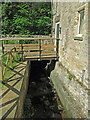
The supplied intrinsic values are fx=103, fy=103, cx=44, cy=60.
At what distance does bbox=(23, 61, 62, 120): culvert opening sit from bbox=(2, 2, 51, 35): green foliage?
6.31 meters

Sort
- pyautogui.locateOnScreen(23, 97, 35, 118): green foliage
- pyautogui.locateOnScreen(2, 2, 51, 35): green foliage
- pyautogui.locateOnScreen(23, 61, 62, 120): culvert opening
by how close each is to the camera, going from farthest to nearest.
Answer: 1. pyautogui.locateOnScreen(2, 2, 51, 35): green foliage
2. pyautogui.locateOnScreen(23, 61, 62, 120): culvert opening
3. pyautogui.locateOnScreen(23, 97, 35, 118): green foliage

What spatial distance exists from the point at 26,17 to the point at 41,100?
10.1 metres

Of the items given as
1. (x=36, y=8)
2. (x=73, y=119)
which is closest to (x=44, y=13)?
(x=36, y=8)

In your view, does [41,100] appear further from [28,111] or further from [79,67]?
[79,67]

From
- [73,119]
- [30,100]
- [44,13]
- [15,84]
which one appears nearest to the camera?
[15,84]

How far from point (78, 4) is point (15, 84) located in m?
4.26

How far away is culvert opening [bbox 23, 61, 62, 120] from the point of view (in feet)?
16.2

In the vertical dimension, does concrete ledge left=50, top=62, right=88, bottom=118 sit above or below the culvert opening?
above

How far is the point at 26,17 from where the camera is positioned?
12422 mm

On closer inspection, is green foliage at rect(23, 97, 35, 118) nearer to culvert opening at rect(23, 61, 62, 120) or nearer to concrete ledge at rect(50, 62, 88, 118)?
culvert opening at rect(23, 61, 62, 120)

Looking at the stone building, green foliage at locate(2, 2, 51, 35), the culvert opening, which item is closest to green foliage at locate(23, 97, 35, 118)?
the culvert opening

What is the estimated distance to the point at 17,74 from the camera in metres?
4.90

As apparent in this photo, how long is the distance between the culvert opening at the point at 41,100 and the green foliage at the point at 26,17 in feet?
20.7

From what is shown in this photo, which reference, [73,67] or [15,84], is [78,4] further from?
[15,84]
